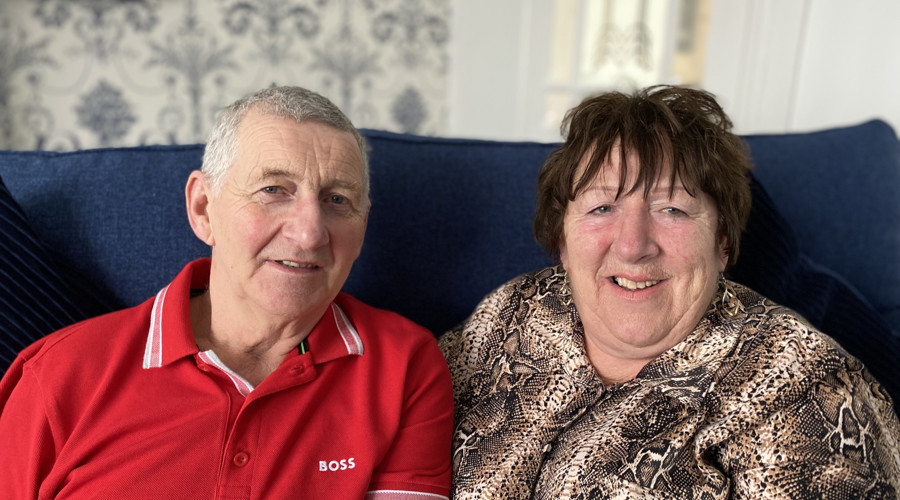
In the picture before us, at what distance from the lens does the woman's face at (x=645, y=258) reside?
4.11 feet

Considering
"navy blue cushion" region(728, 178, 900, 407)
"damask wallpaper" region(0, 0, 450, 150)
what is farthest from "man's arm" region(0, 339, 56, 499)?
"damask wallpaper" region(0, 0, 450, 150)

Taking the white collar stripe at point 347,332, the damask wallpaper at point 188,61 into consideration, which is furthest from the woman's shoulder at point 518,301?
the damask wallpaper at point 188,61

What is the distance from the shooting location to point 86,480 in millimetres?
1132

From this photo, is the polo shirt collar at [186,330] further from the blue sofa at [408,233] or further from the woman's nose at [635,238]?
A: the woman's nose at [635,238]

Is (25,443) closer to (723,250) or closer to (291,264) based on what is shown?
(291,264)

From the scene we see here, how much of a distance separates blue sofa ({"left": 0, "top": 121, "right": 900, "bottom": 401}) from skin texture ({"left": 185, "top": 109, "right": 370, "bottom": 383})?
1.12 feet

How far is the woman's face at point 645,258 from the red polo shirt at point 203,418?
36 centimetres

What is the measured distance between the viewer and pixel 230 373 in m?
1.21

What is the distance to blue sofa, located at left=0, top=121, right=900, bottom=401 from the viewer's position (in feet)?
4.76

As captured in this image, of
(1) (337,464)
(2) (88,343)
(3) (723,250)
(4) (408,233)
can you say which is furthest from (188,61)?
(3) (723,250)

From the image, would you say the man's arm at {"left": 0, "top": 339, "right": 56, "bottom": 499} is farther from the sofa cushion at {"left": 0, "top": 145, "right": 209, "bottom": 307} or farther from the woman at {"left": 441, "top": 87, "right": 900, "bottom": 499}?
the woman at {"left": 441, "top": 87, "right": 900, "bottom": 499}

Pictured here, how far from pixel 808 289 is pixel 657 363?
684 mm

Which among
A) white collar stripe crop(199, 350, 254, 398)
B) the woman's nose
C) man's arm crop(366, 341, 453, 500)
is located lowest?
man's arm crop(366, 341, 453, 500)

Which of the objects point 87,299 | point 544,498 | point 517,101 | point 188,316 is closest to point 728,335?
point 544,498
